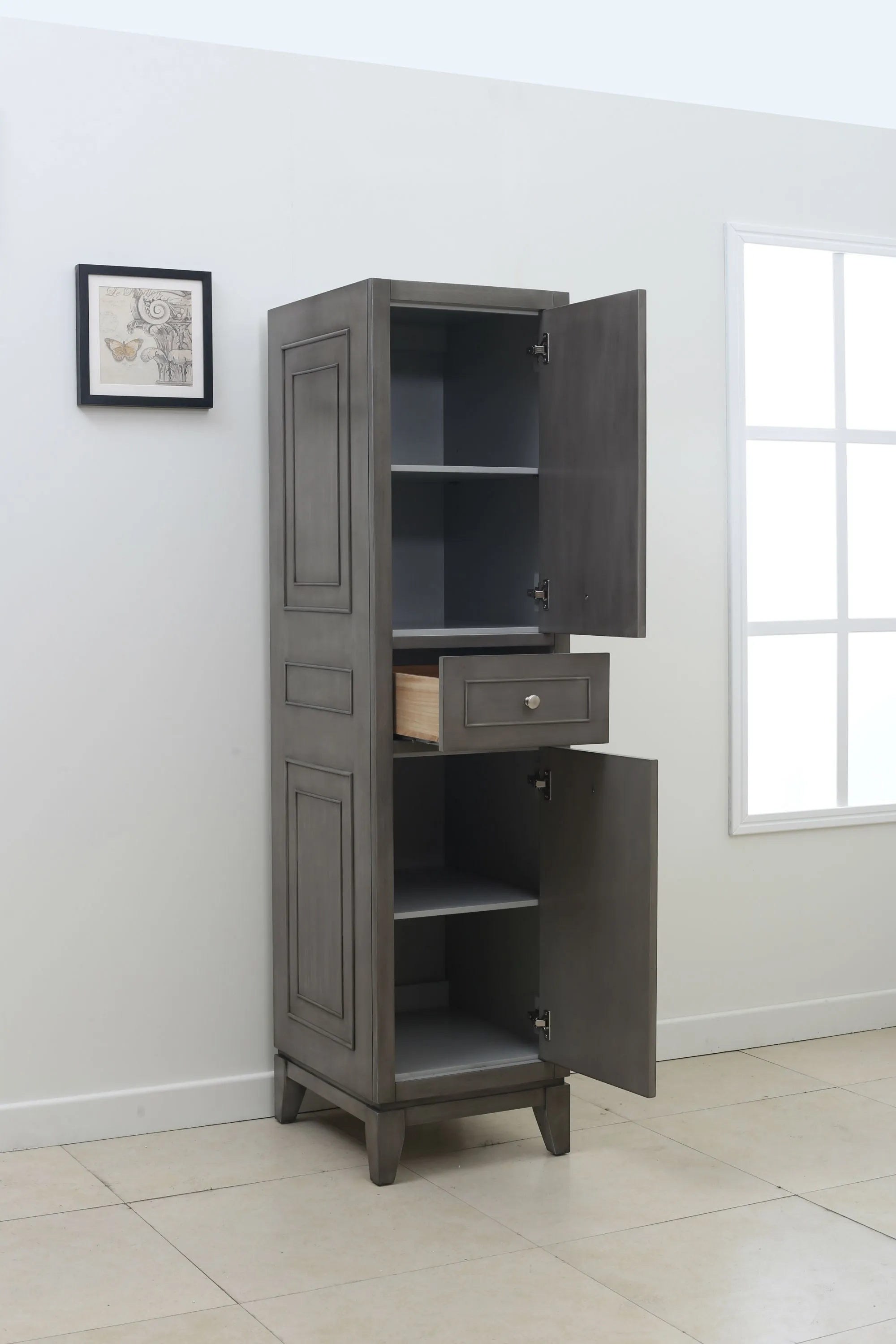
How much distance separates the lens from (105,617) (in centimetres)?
332

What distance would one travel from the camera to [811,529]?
416 centimetres

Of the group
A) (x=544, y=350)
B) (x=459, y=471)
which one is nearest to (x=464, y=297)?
(x=544, y=350)

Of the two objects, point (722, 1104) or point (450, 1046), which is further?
point (722, 1104)

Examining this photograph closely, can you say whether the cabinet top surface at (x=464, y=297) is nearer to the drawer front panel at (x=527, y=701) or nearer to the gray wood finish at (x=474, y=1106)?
the drawer front panel at (x=527, y=701)

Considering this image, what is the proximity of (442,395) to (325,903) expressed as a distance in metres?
1.31

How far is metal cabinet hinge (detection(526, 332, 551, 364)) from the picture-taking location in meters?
3.11

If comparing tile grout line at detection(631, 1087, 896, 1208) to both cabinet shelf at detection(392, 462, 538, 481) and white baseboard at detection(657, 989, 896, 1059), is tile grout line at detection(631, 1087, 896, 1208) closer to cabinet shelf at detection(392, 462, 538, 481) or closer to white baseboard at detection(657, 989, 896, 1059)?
white baseboard at detection(657, 989, 896, 1059)

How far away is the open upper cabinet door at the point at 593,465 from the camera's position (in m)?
2.88

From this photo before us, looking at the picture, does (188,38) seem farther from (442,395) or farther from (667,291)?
(667,291)

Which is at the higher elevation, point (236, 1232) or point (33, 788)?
point (33, 788)

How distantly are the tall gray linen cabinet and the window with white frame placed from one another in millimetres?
899

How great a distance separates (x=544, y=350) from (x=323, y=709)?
0.91m

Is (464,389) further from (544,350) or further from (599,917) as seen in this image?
(599,917)

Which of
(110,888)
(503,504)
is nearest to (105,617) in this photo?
(110,888)
